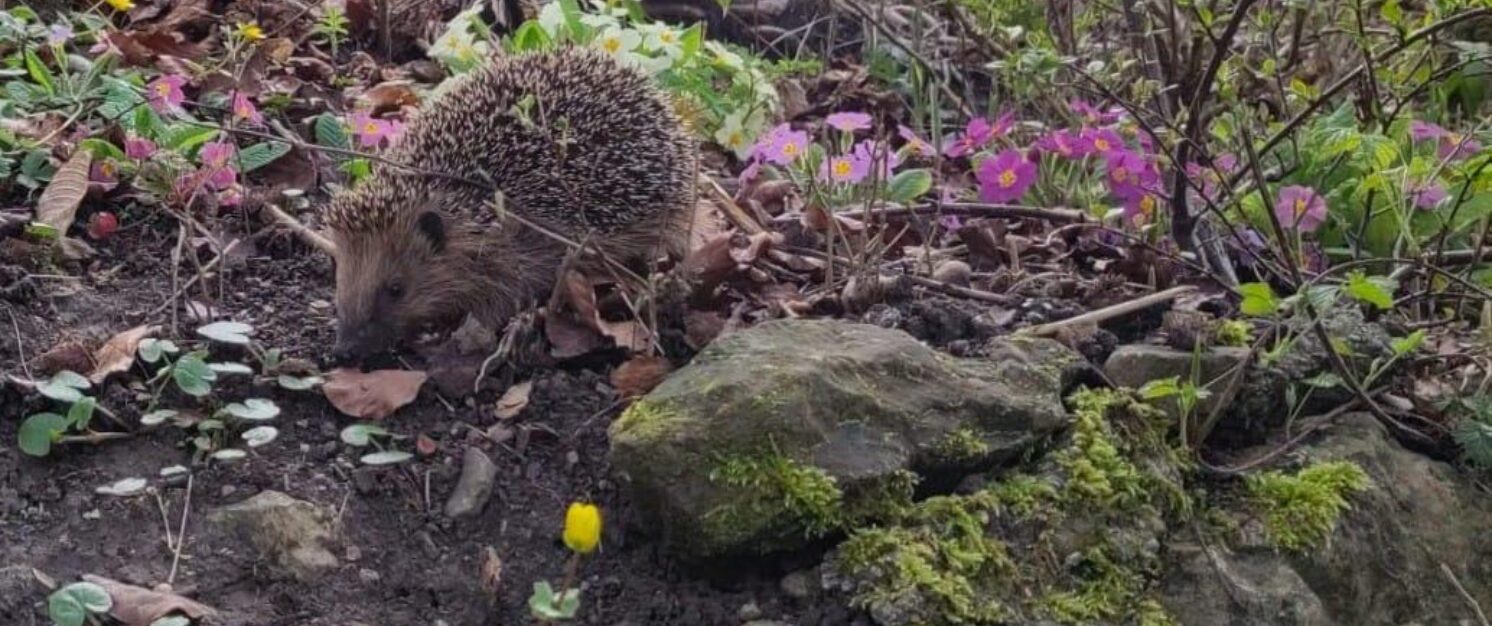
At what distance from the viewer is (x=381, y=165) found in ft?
16.3

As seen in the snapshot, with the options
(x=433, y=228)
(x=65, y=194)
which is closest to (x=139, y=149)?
(x=65, y=194)

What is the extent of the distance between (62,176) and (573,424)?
2.02m

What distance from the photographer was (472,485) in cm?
354

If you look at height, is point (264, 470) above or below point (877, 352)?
below

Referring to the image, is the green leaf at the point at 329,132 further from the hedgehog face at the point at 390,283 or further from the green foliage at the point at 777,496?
the green foliage at the point at 777,496

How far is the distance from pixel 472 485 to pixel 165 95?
2.07m

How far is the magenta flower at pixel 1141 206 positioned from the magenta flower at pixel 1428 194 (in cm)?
70

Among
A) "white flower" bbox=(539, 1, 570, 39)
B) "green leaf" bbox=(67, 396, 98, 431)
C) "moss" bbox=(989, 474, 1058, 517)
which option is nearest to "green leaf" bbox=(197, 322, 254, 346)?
"green leaf" bbox=(67, 396, 98, 431)

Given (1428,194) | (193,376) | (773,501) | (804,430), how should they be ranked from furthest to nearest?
(1428,194), (193,376), (804,430), (773,501)

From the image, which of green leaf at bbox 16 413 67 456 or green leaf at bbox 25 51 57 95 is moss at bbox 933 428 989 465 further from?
green leaf at bbox 25 51 57 95

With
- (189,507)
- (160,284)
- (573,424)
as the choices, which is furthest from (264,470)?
(160,284)

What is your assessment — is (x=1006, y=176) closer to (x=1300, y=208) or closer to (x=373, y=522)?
(x=1300, y=208)

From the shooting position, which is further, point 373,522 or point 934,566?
point 373,522

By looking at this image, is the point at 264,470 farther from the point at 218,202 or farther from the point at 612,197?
the point at 612,197
